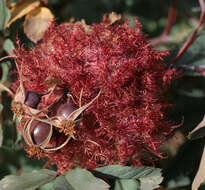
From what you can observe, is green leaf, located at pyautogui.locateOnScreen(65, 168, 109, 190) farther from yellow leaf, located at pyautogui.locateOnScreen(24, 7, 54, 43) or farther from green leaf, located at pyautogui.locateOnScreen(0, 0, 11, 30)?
green leaf, located at pyautogui.locateOnScreen(0, 0, 11, 30)

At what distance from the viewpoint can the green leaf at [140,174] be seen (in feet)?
3.90

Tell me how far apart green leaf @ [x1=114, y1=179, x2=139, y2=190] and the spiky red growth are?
0.39 ft

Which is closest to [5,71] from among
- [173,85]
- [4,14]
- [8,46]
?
[8,46]

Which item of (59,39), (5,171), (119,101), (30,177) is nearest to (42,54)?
(59,39)

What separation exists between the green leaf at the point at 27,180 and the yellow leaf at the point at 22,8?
2.41 ft

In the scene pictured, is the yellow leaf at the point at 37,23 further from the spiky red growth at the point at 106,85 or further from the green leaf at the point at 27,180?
the green leaf at the point at 27,180

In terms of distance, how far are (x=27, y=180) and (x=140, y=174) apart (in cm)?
41

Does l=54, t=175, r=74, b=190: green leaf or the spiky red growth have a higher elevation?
the spiky red growth

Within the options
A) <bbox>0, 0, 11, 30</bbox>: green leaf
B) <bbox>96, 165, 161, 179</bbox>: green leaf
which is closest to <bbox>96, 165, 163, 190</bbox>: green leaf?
<bbox>96, 165, 161, 179</bbox>: green leaf

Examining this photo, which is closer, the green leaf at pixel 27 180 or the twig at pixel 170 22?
the green leaf at pixel 27 180

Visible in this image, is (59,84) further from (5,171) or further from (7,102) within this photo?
(5,171)

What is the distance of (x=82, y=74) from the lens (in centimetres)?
121

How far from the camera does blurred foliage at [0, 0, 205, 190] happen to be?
5.03 ft

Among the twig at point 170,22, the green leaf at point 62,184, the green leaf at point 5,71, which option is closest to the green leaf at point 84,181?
the green leaf at point 62,184
